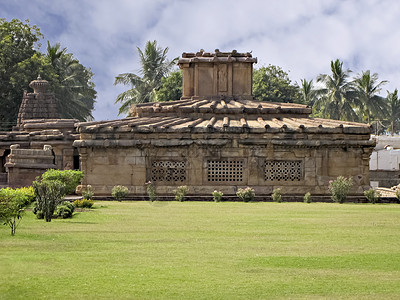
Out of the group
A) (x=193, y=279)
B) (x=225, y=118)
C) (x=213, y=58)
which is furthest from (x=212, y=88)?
(x=193, y=279)

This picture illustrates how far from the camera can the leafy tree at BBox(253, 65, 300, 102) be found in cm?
6178

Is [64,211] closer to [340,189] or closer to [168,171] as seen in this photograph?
[168,171]

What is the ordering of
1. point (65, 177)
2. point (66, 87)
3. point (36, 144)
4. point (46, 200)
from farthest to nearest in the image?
point (66, 87) < point (36, 144) < point (65, 177) < point (46, 200)

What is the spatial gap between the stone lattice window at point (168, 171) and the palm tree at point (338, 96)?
142 ft

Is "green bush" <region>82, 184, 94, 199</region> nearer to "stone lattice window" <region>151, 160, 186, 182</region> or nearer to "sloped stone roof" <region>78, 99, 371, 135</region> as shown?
"sloped stone roof" <region>78, 99, 371, 135</region>

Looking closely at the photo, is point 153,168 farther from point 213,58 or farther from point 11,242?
point 11,242

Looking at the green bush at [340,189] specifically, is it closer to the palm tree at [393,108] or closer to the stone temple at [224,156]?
the stone temple at [224,156]

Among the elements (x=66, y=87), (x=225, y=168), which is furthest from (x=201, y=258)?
(x=66, y=87)

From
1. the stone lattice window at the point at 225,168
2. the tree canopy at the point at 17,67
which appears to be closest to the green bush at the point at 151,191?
the stone lattice window at the point at 225,168

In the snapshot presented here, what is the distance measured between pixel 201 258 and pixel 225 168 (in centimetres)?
1709

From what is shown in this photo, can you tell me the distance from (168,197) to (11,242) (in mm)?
13990

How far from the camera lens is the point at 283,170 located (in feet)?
92.8

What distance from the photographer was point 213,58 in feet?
119

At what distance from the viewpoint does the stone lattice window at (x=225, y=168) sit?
28125mm
